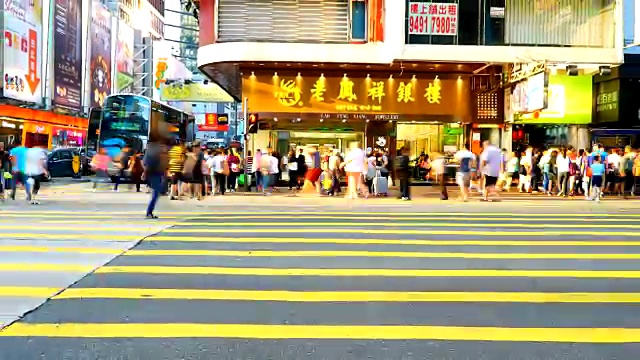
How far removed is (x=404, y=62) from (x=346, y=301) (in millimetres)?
18296

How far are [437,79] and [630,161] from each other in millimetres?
8027

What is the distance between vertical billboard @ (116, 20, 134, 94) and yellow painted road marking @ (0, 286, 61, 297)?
58522mm

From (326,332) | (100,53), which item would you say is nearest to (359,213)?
(326,332)

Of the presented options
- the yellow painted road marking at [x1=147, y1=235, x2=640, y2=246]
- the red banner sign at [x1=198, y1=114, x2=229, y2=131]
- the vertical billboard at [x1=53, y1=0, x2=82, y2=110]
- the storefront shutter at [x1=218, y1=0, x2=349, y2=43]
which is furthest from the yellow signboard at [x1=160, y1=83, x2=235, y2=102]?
the yellow painted road marking at [x1=147, y1=235, x2=640, y2=246]

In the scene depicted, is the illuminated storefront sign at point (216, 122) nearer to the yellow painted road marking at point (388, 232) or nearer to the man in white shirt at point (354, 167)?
the man in white shirt at point (354, 167)

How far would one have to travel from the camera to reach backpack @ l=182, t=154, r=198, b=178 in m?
17.2

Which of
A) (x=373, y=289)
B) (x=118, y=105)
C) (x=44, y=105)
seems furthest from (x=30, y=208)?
(x=44, y=105)

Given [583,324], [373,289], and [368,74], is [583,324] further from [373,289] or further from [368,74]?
[368,74]

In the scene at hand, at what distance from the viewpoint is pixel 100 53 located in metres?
59.2

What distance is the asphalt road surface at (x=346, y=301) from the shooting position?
4.92 meters

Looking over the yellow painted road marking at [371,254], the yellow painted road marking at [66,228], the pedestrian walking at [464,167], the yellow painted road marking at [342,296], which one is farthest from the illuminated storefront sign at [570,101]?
the yellow painted road marking at [342,296]

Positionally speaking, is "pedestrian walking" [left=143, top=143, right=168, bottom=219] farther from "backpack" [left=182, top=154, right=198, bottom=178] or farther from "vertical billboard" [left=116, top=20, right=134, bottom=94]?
"vertical billboard" [left=116, top=20, right=134, bottom=94]

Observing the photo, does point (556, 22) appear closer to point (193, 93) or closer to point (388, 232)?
point (388, 232)

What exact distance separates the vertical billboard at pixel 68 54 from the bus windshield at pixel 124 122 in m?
21.7
